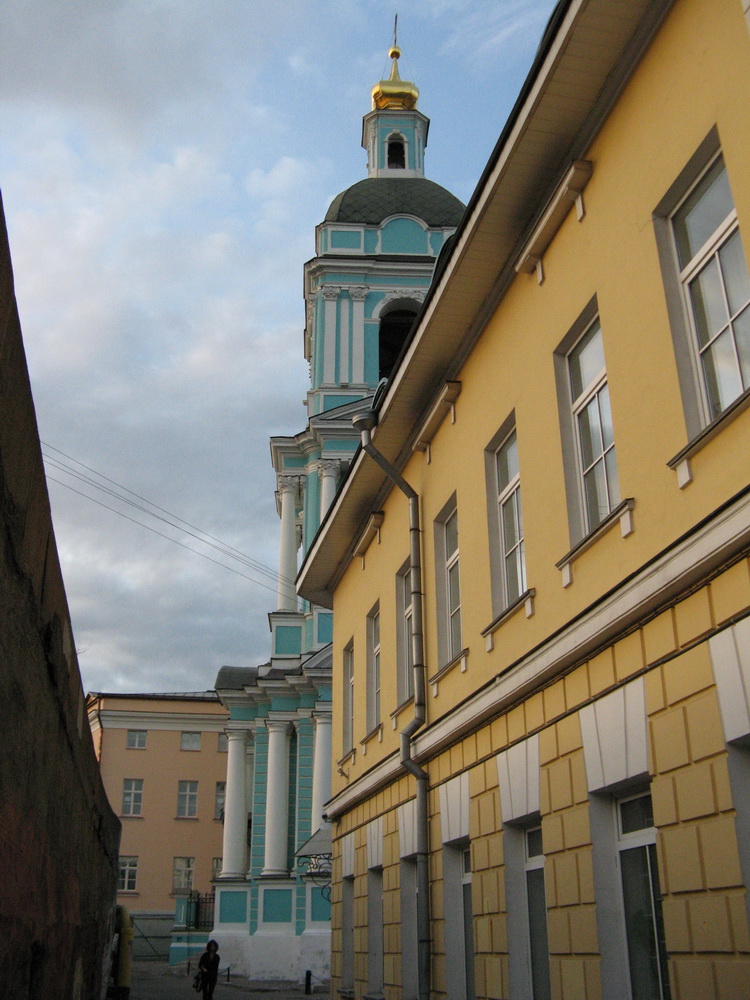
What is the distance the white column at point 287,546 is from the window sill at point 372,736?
1653 centimetres

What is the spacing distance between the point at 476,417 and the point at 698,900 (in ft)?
19.0

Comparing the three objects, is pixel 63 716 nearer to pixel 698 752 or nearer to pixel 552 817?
pixel 552 817

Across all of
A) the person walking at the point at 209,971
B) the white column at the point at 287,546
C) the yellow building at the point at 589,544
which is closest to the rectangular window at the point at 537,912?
the yellow building at the point at 589,544

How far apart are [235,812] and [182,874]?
654 inches

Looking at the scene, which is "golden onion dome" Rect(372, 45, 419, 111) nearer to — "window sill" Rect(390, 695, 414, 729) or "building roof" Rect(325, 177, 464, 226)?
"building roof" Rect(325, 177, 464, 226)

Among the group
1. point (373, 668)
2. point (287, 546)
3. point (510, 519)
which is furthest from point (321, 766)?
point (510, 519)

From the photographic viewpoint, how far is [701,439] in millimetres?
6316

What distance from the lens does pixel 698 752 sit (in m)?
6.19

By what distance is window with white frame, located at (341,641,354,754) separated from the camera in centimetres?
1718

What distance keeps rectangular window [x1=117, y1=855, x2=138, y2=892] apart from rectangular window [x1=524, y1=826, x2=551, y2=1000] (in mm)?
40823

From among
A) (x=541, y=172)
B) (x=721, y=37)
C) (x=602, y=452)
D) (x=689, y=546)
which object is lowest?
(x=689, y=546)

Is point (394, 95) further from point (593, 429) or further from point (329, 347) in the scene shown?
point (593, 429)

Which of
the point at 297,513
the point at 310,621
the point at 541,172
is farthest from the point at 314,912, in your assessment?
the point at 541,172

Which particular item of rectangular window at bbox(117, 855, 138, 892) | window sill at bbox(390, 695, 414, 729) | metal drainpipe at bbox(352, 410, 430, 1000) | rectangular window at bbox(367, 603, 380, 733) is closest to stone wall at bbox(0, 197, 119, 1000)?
metal drainpipe at bbox(352, 410, 430, 1000)
